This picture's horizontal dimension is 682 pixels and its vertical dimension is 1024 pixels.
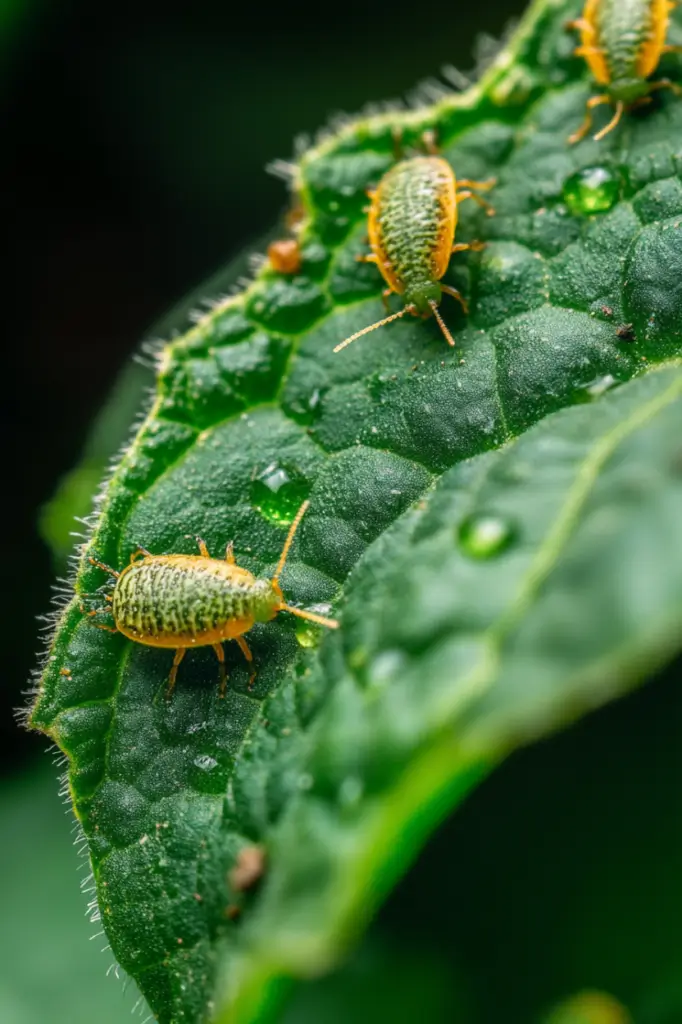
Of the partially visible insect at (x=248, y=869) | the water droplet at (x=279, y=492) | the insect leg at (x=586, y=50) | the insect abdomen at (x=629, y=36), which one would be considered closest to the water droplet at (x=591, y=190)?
the insect abdomen at (x=629, y=36)

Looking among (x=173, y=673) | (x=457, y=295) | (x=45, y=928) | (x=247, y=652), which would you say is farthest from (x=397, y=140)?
(x=45, y=928)

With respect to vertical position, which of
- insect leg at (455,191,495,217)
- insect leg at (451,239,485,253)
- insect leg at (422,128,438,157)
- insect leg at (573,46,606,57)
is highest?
insect leg at (573,46,606,57)

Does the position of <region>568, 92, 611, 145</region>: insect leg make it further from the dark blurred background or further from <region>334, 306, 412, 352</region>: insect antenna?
the dark blurred background

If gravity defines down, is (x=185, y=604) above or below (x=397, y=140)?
below

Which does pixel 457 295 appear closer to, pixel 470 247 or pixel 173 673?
pixel 470 247

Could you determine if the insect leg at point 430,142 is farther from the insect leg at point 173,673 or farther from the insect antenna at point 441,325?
the insect leg at point 173,673

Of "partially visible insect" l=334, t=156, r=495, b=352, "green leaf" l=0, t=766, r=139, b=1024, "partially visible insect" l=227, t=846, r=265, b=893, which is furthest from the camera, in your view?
"green leaf" l=0, t=766, r=139, b=1024

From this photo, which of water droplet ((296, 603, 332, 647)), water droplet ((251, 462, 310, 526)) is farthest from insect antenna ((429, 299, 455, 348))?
water droplet ((296, 603, 332, 647))
